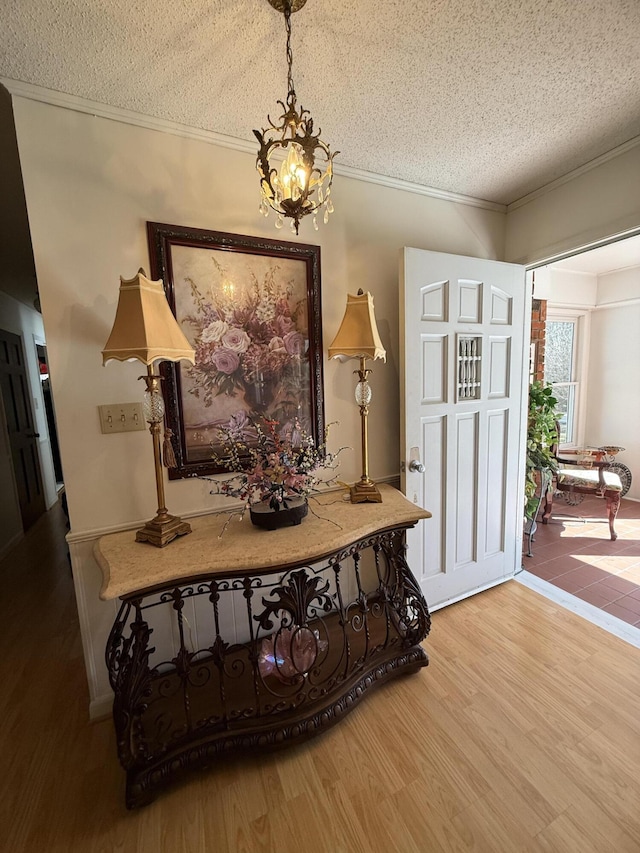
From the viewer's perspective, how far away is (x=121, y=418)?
5.04 ft

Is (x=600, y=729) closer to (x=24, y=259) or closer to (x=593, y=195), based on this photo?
(x=593, y=195)

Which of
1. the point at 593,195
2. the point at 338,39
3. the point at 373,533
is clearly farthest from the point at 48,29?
the point at 593,195

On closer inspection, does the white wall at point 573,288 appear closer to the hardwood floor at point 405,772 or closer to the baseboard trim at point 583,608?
the baseboard trim at point 583,608

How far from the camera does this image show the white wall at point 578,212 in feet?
5.90

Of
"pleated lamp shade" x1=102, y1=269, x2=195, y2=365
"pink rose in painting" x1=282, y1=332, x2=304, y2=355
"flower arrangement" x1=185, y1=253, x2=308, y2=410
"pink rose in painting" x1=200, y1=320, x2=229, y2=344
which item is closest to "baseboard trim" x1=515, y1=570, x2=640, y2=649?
"flower arrangement" x1=185, y1=253, x2=308, y2=410

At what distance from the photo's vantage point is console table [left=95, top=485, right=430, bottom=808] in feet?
4.03

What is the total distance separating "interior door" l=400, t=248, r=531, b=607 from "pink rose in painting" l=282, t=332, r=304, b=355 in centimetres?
55

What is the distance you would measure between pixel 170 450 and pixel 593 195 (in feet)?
8.22

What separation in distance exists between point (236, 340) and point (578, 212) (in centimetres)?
203

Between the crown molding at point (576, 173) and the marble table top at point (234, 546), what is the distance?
2.04 m

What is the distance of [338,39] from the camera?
1172mm

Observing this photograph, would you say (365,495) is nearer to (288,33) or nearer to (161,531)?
(161,531)

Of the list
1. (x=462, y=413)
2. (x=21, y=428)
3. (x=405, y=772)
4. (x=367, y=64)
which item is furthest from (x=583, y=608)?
(x=21, y=428)

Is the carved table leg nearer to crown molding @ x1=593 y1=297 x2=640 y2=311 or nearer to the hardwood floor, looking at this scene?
the hardwood floor
